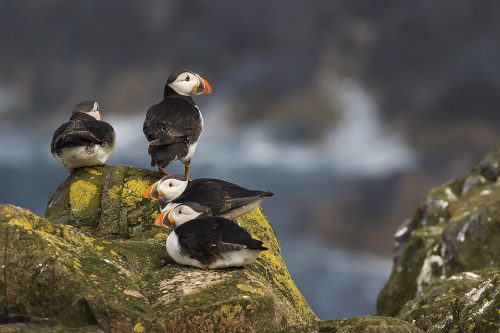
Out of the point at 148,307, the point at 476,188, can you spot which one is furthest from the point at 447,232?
the point at 148,307

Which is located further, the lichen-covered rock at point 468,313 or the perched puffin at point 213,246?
the perched puffin at point 213,246

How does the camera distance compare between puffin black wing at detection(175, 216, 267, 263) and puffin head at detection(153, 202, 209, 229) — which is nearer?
puffin black wing at detection(175, 216, 267, 263)

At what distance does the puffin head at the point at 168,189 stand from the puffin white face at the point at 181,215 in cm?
137

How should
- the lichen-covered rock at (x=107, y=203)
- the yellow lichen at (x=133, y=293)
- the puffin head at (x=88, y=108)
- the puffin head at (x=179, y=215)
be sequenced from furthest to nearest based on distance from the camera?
the puffin head at (x=88, y=108), the lichen-covered rock at (x=107, y=203), the puffin head at (x=179, y=215), the yellow lichen at (x=133, y=293)

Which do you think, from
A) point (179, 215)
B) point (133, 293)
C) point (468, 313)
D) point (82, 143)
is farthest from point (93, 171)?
point (468, 313)

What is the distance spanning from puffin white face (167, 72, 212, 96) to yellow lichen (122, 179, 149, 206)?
8.53 ft

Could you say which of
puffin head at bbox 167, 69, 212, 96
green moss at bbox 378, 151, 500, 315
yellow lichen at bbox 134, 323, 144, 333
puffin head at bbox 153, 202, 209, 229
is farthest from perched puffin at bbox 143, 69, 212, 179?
green moss at bbox 378, 151, 500, 315

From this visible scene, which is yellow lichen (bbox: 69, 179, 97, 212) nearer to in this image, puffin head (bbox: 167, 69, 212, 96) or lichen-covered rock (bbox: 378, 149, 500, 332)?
puffin head (bbox: 167, 69, 212, 96)

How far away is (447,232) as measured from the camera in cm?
1980

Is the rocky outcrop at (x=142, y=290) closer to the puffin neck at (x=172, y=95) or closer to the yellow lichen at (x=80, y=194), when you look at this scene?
the yellow lichen at (x=80, y=194)

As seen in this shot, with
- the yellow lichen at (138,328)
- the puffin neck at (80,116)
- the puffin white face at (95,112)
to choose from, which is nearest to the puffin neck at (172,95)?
the puffin white face at (95,112)

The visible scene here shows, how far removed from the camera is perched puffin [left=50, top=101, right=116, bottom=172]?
524 inches

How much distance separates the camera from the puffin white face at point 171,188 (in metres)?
11.7

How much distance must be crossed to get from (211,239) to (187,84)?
6.41 metres
